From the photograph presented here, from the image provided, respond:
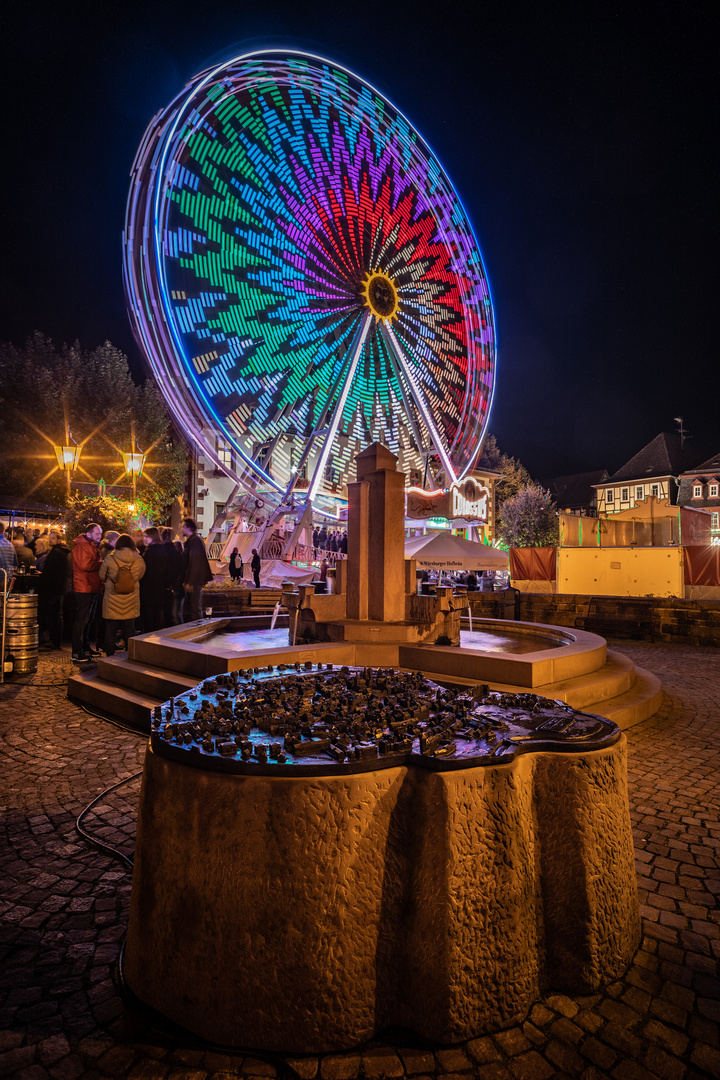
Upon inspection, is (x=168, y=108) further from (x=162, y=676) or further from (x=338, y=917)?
(x=338, y=917)

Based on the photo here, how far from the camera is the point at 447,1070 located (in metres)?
1.67

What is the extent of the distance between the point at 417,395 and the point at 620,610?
1241cm

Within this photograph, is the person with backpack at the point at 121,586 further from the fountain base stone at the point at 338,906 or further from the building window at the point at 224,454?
the building window at the point at 224,454

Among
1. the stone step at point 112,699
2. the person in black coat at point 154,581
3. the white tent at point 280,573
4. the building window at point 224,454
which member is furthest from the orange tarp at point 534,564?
the stone step at point 112,699

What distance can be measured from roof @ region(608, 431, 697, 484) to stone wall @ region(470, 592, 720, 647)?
48.9 m

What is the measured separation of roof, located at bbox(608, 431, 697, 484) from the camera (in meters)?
56.4

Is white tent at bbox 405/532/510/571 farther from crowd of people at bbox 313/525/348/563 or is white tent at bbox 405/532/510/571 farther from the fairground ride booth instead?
crowd of people at bbox 313/525/348/563

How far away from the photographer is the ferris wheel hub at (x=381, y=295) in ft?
68.0

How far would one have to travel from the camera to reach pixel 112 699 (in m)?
6.00

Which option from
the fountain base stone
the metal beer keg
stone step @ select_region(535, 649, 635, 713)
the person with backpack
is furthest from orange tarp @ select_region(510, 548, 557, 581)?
the fountain base stone

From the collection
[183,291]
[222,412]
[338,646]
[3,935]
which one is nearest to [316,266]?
[183,291]

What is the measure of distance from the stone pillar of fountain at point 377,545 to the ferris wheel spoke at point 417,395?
49.2 feet

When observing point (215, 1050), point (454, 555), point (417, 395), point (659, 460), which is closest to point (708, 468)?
point (659, 460)

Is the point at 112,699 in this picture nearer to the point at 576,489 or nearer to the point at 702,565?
the point at 702,565
